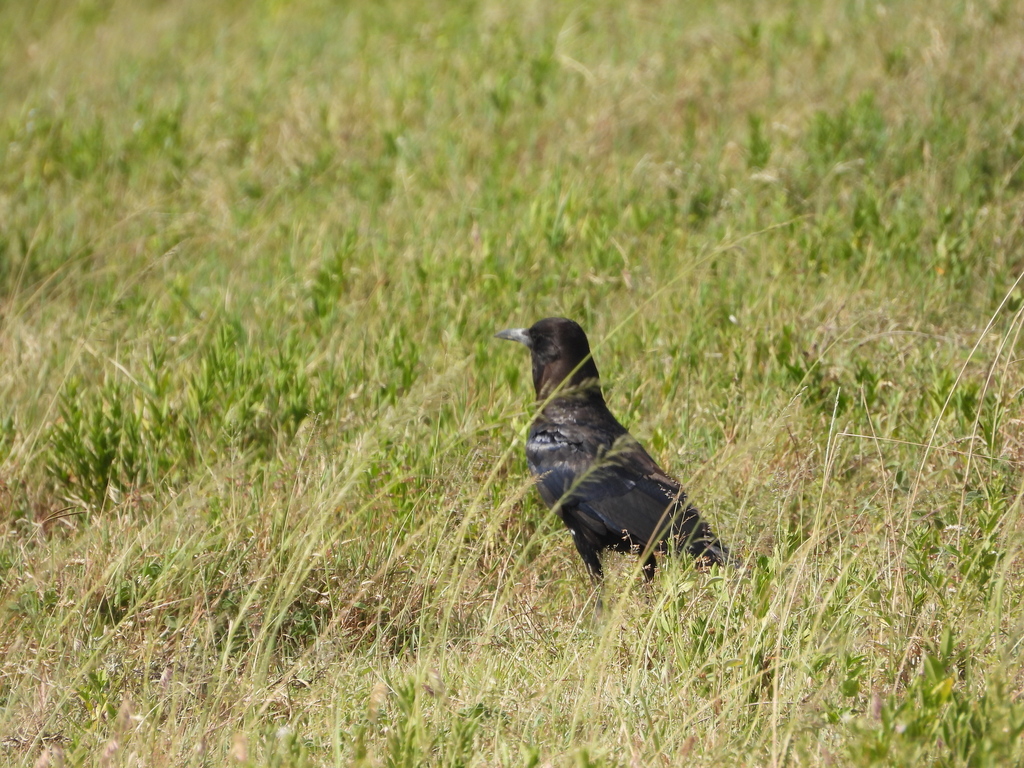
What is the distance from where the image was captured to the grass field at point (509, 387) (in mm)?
2906

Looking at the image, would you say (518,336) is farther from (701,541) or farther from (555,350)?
(701,541)

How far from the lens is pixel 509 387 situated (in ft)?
15.7

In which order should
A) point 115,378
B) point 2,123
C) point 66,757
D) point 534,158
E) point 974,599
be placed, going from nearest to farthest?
point 66,757 → point 974,599 → point 115,378 → point 534,158 → point 2,123

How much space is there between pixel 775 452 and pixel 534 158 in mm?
3387

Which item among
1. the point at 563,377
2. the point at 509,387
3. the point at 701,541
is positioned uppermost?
the point at 563,377

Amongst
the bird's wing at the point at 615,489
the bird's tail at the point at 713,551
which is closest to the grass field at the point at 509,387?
the bird's tail at the point at 713,551

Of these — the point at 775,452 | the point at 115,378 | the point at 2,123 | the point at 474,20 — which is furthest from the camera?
the point at 474,20

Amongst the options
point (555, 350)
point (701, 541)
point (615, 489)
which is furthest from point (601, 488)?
point (555, 350)

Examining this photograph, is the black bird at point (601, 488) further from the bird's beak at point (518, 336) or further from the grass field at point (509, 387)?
the bird's beak at point (518, 336)

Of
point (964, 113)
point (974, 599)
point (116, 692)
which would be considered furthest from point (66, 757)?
point (964, 113)

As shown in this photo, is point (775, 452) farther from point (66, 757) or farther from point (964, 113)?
point (964, 113)

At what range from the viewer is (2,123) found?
812 cm

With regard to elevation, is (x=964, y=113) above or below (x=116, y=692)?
above

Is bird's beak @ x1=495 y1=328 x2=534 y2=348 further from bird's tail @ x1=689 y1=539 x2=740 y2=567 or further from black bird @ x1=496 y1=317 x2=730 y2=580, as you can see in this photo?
bird's tail @ x1=689 y1=539 x2=740 y2=567
